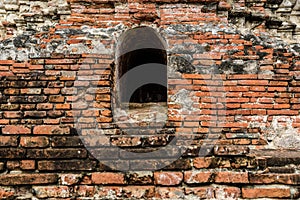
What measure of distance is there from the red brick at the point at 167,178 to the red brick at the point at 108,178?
0.24 metres

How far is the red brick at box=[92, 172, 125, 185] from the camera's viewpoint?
2160 millimetres

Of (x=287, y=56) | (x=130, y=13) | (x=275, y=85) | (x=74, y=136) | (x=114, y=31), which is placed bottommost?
(x=74, y=136)

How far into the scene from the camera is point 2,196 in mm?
2154

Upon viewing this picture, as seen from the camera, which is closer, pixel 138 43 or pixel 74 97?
A: pixel 74 97

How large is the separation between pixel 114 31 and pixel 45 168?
6.75 feet

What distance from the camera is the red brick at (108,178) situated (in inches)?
85.0

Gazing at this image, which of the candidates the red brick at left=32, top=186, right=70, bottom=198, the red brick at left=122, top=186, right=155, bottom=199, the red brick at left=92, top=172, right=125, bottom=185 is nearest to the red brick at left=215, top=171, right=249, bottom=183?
the red brick at left=122, top=186, right=155, bottom=199

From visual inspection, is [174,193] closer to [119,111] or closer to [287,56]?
[119,111]

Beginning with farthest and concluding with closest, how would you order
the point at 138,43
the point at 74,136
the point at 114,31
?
1. the point at 138,43
2. the point at 114,31
3. the point at 74,136

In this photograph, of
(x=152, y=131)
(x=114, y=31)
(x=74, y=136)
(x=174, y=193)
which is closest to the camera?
(x=174, y=193)

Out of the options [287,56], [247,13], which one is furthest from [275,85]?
[247,13]

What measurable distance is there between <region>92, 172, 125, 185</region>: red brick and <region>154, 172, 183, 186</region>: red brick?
0.24 metres

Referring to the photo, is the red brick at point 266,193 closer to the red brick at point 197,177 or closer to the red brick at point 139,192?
the red brick at point 197,177

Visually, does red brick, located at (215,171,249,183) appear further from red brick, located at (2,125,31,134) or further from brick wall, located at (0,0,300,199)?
red brick, located at (2,125,31,134)
